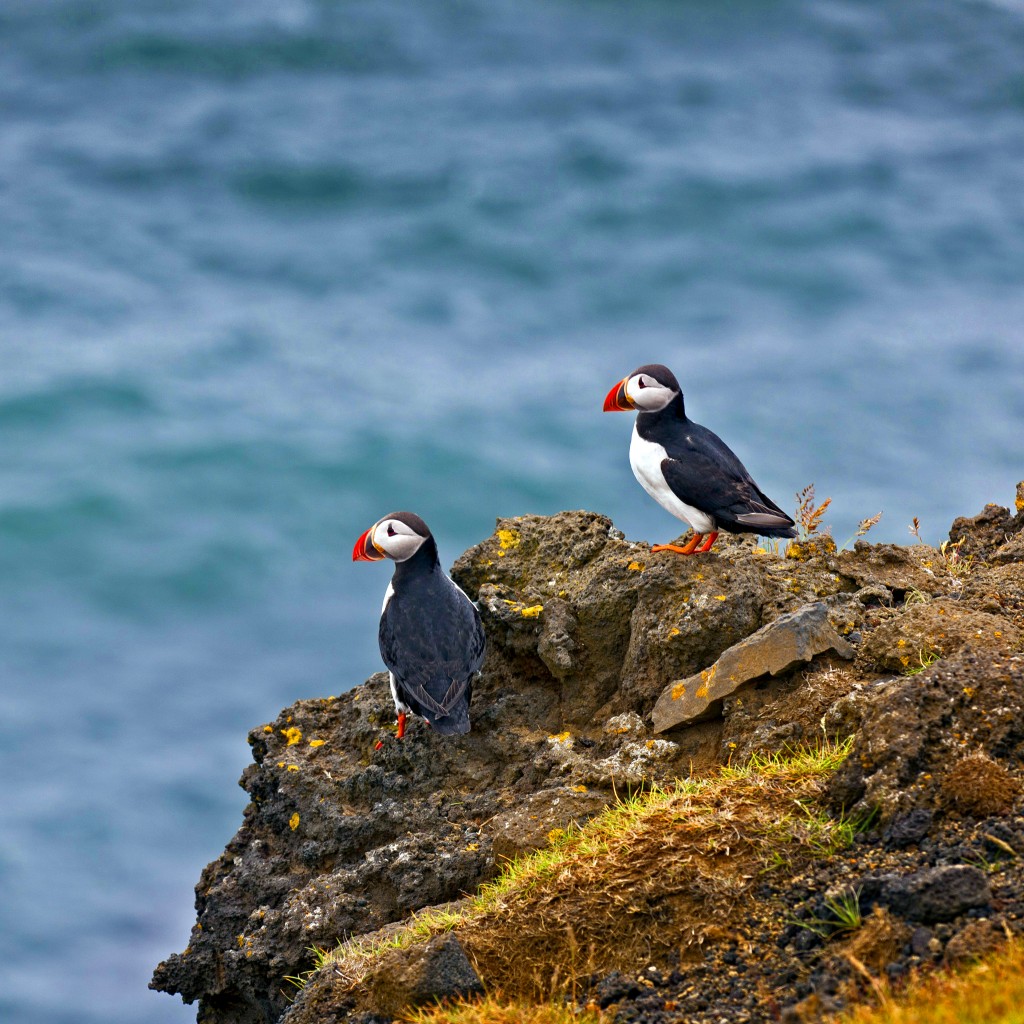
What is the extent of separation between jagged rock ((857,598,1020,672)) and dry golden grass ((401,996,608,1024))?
3070 millimetres

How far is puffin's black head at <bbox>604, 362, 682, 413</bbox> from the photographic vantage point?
9195mm

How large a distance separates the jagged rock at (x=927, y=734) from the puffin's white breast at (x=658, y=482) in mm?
2825

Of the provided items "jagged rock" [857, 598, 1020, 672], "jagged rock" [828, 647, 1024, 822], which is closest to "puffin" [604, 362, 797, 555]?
"jagged rock" [857, 598, 1020, 672]

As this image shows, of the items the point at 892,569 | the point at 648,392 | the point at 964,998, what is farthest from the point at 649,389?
the point at 964,998

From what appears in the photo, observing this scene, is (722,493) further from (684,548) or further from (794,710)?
(794,710)

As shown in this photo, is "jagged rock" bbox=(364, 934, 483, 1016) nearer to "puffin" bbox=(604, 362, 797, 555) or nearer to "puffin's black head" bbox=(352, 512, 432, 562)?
"puffin's black head" bbox=(352, 512, 432, 562)

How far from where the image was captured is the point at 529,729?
8.51 meters

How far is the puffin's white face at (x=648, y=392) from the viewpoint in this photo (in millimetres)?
9195

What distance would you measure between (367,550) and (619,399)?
214cm

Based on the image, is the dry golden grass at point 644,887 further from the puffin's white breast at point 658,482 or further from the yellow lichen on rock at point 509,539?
the yellow lichen on rock at point 509,539

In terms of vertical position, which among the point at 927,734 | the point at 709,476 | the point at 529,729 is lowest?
the point at 927,734

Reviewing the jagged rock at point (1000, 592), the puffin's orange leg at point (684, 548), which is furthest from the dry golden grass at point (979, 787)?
the puffin's orange leg at point (684, 548)

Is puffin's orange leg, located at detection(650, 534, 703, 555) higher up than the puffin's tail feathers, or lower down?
higher up

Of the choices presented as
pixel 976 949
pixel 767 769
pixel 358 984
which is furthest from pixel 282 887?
pixel 976 949
